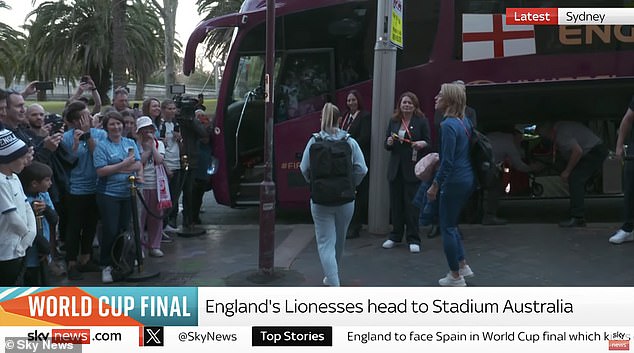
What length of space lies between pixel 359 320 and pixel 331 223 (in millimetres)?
1233

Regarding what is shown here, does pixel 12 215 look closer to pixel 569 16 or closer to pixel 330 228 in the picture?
pixel 330 228

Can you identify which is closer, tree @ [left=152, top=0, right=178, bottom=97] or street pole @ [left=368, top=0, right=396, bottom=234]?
street pole @ [left=368, top=0, right=396, bottom=234]

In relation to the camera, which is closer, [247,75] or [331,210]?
[331,210]

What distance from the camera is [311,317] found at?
155 inches

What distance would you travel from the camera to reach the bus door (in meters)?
7.93

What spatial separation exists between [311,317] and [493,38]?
16.1 ft

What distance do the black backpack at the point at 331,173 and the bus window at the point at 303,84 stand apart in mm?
3172

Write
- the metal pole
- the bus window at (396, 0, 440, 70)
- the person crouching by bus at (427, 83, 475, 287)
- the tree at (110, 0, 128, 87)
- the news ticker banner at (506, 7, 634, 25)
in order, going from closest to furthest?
the person crouching by bus at (427, 83, 475, 287), the metal pole, the news ticker banner at (506, 7, 634, 25), the bus window at (396, 0, 440, 70), the tree at (110, 0, 128, 87)

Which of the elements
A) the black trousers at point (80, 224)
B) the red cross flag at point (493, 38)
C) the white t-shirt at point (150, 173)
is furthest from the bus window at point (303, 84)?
the black trousers at point (80, 224)

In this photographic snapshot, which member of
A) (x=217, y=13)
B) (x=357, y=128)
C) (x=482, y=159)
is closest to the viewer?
(x=482, y=159)

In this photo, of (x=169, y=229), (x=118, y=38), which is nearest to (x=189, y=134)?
(x=169, y=229)

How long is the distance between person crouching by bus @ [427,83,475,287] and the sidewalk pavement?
61cm

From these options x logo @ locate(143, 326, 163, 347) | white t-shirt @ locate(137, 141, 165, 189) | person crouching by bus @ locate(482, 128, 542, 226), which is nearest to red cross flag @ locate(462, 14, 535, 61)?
person crouching by bus @ locate(482, 128, 542, 226)

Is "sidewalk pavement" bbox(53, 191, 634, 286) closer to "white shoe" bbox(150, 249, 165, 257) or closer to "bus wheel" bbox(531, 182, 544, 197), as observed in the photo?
"white shoe" bbox(150, 249, 165, 257)
